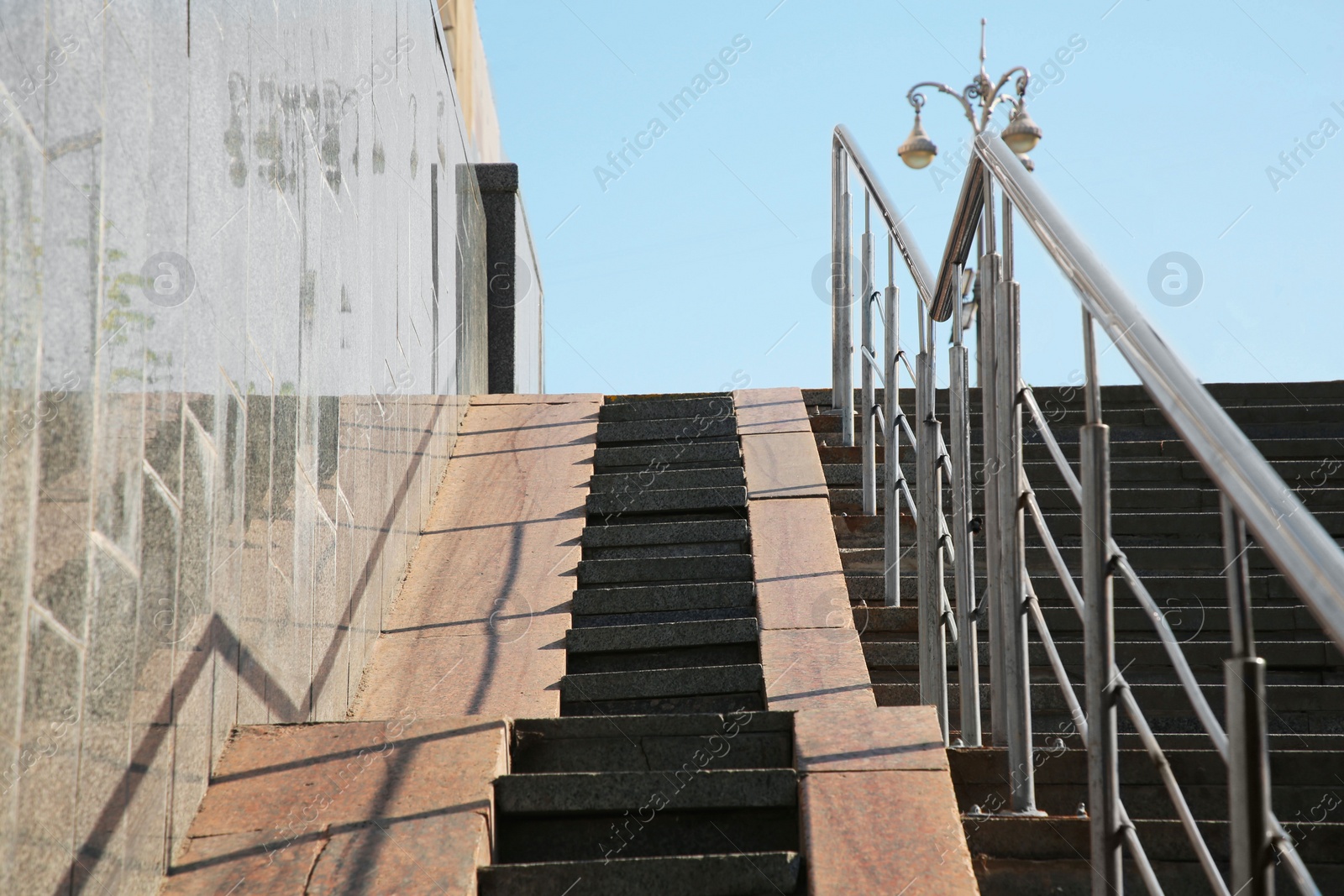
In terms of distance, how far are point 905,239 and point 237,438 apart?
216 centimetres

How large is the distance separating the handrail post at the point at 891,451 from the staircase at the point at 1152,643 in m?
0.06

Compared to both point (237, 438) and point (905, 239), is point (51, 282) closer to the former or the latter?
point (237, 438)

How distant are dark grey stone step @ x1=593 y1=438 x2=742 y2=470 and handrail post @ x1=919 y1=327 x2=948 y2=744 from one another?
1725mm

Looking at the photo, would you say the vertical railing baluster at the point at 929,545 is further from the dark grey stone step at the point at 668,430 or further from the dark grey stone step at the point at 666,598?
the dark grey stone step at the point at 668,430

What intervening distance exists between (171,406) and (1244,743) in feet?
5.10

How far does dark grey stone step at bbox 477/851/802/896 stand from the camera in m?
2.04

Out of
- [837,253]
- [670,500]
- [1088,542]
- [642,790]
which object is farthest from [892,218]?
[1088,542]

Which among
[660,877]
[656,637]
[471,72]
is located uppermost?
[471,72]

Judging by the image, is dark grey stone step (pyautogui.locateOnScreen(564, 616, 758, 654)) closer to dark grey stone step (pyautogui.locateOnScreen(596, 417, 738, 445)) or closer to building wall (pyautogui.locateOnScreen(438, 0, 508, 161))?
dark grey stone step (pyautogui.locateOnScreen(596, 417, 738, 445))

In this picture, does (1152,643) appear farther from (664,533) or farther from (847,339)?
(847,339)

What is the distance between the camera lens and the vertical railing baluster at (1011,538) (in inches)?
83.0

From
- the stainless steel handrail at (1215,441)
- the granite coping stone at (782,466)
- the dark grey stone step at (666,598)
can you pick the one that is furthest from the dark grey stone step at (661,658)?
the stainless steel handrail at (1215,441)

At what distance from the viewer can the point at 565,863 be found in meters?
2.07

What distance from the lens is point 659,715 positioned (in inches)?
98.3
